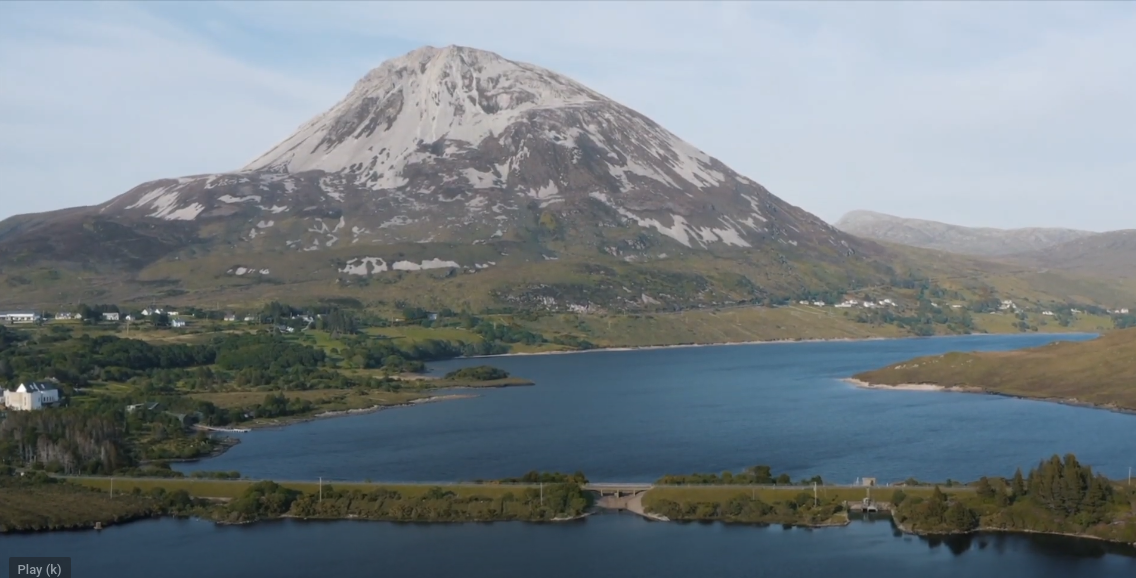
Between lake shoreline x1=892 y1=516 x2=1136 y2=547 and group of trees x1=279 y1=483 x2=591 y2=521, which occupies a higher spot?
group of trees x1=279 y1=483 x2=591 y2=521

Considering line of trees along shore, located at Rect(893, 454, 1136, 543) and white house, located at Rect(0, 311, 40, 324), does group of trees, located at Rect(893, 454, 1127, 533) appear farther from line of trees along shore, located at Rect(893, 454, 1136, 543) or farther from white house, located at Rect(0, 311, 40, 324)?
white house, located at Rect(0, 311, 40, 324)

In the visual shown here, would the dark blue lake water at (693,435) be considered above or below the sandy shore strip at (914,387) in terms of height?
below

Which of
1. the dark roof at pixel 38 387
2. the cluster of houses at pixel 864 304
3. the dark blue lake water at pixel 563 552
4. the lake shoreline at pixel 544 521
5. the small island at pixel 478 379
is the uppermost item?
the cluster of houses at pixel 864 304

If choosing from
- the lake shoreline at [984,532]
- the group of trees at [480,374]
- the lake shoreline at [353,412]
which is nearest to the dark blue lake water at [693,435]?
the lake shoreline at [353,412]

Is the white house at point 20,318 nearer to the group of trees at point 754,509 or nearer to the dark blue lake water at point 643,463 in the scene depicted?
the dark blue lake water at point 643,463

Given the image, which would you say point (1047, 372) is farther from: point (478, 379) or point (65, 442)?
point (65, 442)

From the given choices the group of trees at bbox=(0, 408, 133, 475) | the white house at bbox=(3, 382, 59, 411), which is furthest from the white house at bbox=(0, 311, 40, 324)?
the group of trees at bbox=(0, 408, 133, 475)
